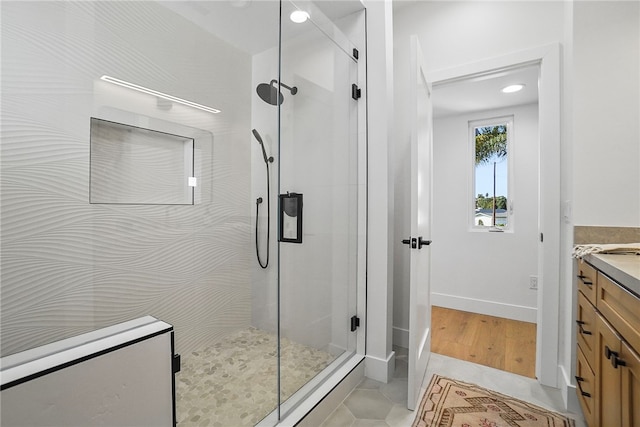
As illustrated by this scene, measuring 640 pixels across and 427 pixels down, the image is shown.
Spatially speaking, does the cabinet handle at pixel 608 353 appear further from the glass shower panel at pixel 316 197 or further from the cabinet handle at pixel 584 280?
the glass shower panel at pixel 316 197

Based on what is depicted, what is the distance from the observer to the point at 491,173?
3.54m

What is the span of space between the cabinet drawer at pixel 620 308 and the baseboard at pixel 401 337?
1431 millimetres

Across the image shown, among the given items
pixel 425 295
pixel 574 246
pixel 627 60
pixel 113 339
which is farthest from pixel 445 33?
pixel 113 339

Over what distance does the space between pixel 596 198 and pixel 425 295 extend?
1.12 m

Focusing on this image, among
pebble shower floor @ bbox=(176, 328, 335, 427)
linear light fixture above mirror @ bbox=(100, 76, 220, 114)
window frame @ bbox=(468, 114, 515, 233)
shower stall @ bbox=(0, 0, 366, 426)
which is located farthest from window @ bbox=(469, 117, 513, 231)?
linear light fixture above mirror @ bbox=(100, 76, 220, 114)

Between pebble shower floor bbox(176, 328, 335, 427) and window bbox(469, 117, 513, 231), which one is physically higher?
window bbox(469, 117, 513, 231)

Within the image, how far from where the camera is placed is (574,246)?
1.74 metres

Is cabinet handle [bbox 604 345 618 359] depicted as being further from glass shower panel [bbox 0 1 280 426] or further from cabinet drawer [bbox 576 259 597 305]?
glass shower panel [bbox 0 1 280 426]

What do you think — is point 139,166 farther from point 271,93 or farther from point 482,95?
point 482,95

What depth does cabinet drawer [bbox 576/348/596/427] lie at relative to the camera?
1349 mm

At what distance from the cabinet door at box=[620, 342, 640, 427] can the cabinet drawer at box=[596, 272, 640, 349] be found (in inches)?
1.5

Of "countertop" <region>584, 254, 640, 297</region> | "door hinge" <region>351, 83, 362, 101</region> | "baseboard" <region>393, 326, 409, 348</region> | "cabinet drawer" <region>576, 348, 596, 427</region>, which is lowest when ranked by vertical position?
"baseboard" <region>393, 326, 409, 348</region>

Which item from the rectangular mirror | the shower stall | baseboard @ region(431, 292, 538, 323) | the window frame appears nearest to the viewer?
the shower stall

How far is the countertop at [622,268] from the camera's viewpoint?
3.05 feet
